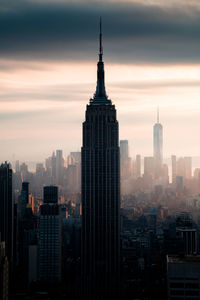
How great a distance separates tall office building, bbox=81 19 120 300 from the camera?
21.8 meters

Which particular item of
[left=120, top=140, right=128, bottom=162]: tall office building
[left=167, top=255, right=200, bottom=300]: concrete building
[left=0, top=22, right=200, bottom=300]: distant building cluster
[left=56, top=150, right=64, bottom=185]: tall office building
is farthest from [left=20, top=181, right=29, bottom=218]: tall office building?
[left=167, top=255, right=200, bottom=300]: concrete building

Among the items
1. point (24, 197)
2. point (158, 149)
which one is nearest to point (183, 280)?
point (24, 197)

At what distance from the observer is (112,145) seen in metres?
22.7

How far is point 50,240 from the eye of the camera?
24.5 m

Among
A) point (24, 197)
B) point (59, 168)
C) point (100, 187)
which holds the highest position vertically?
point (59, 168)

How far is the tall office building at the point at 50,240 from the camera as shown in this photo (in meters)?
23.1

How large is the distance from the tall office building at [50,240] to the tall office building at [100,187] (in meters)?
1.74

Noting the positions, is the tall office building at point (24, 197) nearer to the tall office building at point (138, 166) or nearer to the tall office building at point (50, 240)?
the tall office building at point (50, 240)

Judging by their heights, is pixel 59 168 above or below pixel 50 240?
above

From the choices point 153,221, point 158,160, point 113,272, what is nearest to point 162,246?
point 113,272

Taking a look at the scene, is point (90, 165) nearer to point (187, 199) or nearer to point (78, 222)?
point (78, 222)

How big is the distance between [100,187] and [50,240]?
3447 millimetres

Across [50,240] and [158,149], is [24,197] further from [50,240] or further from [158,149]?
[158,149]

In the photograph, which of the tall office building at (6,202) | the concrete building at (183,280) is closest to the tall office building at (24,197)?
the tall office building at (6,202)
